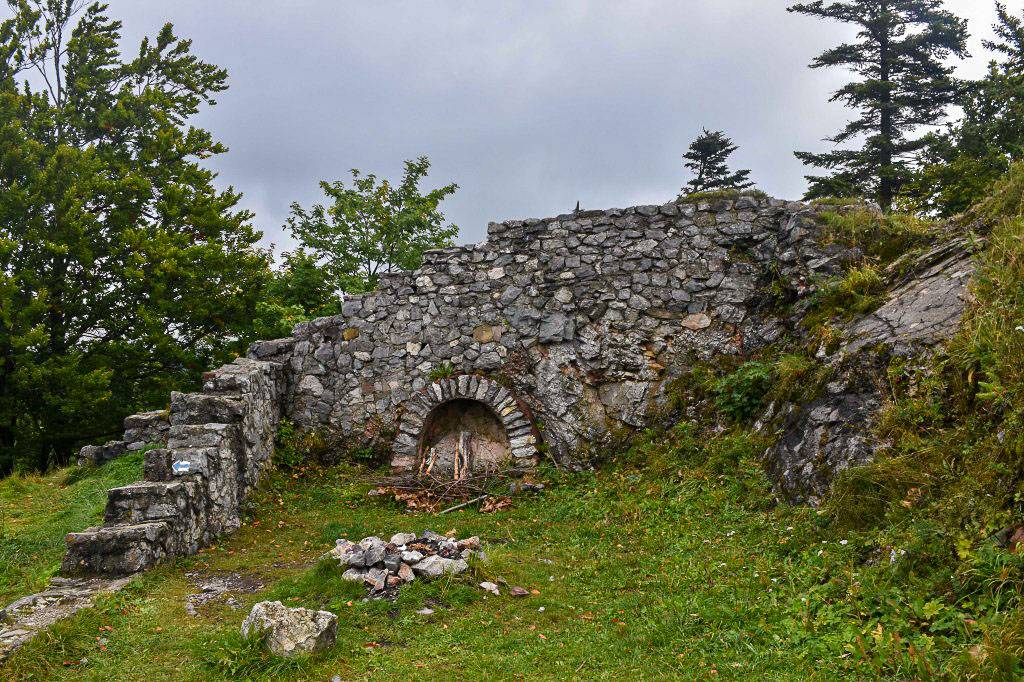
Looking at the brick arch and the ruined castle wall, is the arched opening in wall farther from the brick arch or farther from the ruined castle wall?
the ruined castle wall

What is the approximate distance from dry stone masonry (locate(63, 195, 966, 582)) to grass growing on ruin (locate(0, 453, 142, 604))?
0.97m

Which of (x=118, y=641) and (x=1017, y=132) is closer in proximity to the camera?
(x=118, y=641)

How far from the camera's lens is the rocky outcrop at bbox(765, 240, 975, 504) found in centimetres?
582

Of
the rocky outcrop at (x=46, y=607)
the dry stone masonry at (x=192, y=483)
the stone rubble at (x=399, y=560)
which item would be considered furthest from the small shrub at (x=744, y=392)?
the rocky outcrop at (x=46, y=607)

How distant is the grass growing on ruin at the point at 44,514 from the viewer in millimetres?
6105

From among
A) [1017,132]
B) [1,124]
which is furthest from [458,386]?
[1017,132]

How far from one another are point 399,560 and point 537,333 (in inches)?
213

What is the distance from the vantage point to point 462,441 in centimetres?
1031

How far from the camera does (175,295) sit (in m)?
15.1

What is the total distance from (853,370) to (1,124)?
58.3ft

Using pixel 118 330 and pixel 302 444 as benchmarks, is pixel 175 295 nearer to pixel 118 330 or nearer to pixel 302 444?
pixel 118 330

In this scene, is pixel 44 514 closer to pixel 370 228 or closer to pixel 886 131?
pixel 370 228

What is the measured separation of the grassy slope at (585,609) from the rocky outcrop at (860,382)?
425 millimetres

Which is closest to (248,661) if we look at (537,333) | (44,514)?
(44,514)
